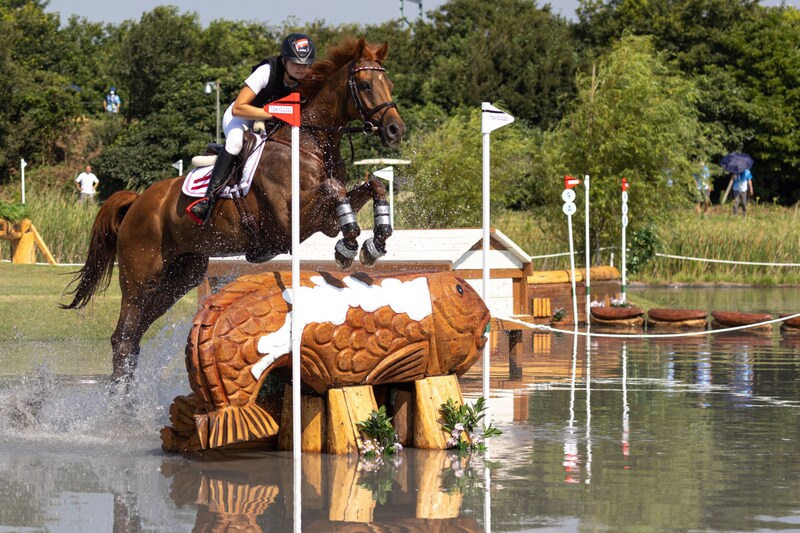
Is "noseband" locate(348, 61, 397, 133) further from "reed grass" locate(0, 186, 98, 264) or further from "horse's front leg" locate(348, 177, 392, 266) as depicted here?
"reed grass" locate(0, 186, 98, 264)

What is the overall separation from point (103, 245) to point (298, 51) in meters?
2.57

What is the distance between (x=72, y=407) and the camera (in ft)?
29.1

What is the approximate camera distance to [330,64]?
25.5ft

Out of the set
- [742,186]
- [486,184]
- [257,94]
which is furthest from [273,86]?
[742,186]

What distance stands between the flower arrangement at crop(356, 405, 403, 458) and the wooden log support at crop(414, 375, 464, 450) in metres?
0.24

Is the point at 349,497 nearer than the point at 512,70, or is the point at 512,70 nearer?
the point at 349,497

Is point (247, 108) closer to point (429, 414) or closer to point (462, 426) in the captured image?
point (429, 414)

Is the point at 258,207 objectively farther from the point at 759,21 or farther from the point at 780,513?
the point at 759,21

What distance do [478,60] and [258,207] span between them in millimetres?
36463

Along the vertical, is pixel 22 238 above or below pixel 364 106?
below

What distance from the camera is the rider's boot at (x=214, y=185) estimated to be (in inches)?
313

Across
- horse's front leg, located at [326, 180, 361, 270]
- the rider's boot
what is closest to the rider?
the rider's boot

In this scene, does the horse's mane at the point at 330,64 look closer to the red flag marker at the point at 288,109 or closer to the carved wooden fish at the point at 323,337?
the red flag marker at the point at 288,109

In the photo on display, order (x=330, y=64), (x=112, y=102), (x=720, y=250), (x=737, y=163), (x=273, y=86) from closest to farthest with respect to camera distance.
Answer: (x=330, y=64), (x=273, y=86), (x=720, y=250), (x=737, y=163), (x=112, y=102)
